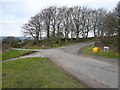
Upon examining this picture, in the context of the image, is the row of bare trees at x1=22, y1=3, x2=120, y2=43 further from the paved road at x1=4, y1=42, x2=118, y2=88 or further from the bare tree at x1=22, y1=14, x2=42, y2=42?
the paved road at x1=4, y1=42, x2=118, y2=88

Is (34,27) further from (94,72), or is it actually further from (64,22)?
(94,72)

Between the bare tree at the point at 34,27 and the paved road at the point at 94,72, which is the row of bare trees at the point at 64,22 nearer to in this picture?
the bare tree at the point at 34,27

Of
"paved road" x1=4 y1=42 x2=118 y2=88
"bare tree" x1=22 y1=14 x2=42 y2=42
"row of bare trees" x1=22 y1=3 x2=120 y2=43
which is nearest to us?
"paved road" x1=4 y1=42 x2=118 y2=88

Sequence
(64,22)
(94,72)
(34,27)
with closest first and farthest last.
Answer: (94,72)
(64,22)
(34,27)

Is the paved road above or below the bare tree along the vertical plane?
below

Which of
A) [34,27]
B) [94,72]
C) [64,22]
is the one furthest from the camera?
[34,27]

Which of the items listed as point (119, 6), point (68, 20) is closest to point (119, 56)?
point (119, 6)

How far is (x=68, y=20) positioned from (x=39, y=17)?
11.4 meters

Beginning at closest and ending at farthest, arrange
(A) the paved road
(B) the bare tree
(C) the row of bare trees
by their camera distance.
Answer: (A) the paved road, (C) the row of bare trees, (B) the bare tree

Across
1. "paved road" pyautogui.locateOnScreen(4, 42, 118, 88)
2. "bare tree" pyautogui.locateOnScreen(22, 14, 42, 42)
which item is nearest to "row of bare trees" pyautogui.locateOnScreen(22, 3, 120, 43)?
"bare tree" pyautogui.locateOnScreen(22, 14, 42, 42)

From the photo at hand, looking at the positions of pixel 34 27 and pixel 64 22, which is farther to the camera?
pixel 34 27

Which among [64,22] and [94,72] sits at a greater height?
[64,22]

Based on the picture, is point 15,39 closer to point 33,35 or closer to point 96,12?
point 33,35

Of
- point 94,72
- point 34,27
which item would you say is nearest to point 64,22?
point 34,27
